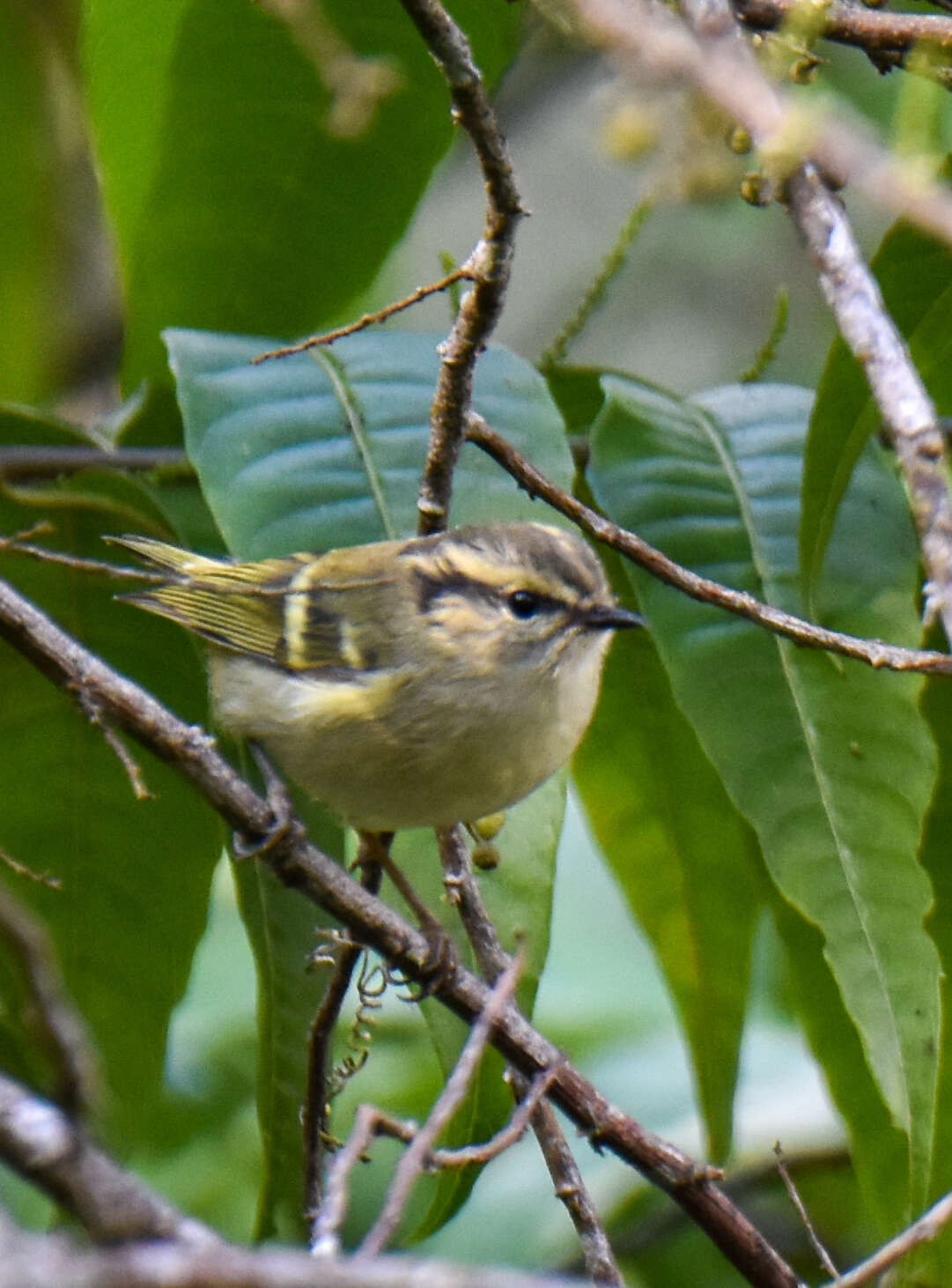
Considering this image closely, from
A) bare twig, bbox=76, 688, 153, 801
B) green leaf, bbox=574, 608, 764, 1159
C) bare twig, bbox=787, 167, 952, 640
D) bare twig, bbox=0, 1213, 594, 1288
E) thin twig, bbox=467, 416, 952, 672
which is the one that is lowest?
green leaf, bbox=574, 608, 764, 1159

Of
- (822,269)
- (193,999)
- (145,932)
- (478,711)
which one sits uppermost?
(822,269)

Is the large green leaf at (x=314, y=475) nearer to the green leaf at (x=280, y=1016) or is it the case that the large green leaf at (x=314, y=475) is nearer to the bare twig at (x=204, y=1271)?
the green leaf at (x=280, y=1016)

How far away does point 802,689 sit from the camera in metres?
2.42

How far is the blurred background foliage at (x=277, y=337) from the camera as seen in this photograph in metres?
2.57

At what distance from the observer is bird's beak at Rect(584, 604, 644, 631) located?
2.73 m

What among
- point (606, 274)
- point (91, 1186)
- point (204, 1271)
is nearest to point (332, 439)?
point (606, 274)

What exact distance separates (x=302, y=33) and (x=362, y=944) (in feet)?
3.65

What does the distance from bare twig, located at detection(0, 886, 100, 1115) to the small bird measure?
1505 mm

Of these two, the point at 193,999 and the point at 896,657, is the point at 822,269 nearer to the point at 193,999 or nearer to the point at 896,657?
the point at 896,657

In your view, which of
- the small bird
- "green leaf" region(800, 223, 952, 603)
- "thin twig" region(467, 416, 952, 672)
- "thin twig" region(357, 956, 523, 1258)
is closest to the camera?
"thin twig" region(357, 956, 523, 1258)

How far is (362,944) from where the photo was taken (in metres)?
2.13

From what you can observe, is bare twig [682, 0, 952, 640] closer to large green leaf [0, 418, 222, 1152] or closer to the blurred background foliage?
the blurred background foliage

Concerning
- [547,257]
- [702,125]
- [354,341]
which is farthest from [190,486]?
[547,257]

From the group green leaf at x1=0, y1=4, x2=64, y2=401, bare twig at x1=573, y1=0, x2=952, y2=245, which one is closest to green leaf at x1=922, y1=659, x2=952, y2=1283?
bare twig at x1=573, y1=0, x2=952, y2=245
